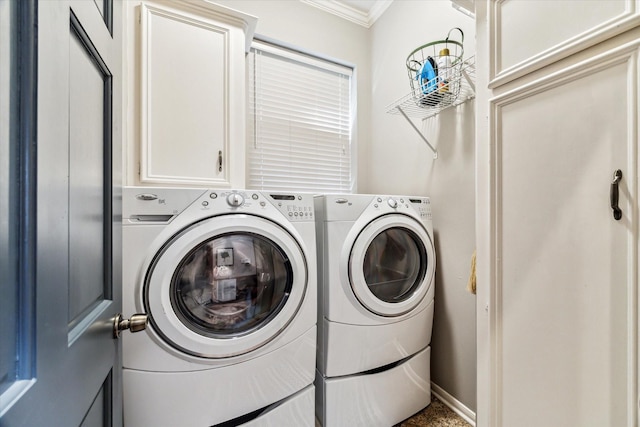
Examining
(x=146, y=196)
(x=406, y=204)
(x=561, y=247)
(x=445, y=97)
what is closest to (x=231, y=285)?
(x=146, y=196)

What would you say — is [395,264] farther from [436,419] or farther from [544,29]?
[544,29]

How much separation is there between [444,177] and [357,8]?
1539mm

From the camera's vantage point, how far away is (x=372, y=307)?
1257 millimetres

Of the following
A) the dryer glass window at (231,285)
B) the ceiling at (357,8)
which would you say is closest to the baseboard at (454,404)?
the dryer glass window at (231,285)

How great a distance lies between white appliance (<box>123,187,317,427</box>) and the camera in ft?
2.95

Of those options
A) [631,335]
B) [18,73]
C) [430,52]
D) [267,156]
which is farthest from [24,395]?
[430,52]

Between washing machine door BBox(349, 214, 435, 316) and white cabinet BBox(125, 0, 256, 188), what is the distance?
75 centimetres

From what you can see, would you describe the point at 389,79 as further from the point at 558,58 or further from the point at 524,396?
the point at 524,396

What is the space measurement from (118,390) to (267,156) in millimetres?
1510

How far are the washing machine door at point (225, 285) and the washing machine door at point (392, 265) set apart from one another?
288 mm

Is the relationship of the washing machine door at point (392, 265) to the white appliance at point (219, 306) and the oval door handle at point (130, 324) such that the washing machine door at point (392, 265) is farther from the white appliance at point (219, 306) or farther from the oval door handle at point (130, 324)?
the oval door handle at point (130, 324)

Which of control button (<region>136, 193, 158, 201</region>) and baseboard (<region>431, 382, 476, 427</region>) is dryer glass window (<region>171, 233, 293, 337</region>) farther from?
baseboard (<region>431, 382, 476, 427</region>)

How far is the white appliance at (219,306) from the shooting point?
90cm

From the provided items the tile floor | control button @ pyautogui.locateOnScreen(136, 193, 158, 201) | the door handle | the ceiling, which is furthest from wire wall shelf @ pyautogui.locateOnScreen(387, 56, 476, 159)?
the tile floor
